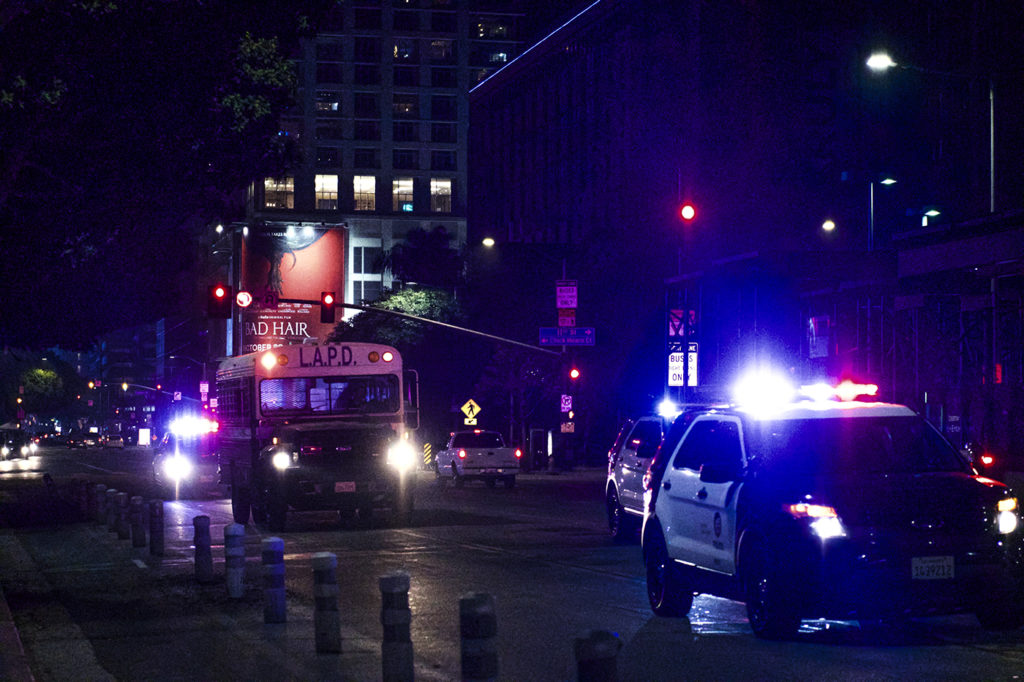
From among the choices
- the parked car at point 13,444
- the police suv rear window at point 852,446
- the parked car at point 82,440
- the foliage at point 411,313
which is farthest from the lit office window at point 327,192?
the police suv rear window at point 852,446

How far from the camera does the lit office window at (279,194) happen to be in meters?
130

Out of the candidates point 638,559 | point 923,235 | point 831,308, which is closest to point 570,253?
point 831,308

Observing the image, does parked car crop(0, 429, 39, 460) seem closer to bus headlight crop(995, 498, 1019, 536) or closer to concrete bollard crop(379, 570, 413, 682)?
bus headlight crop(995, 498, 1019, 536)

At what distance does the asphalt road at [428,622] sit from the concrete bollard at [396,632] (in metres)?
1.37

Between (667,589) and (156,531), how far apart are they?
10.3m

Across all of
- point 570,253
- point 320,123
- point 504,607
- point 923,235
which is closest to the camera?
A: point 504,607

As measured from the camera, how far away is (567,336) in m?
47.7

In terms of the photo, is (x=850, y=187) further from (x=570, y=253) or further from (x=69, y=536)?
(x=69, y=536)

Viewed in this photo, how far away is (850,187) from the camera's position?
62094mm

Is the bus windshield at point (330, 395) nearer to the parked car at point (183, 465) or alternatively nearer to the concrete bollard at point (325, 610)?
the concrete bollard at point (325, 610)

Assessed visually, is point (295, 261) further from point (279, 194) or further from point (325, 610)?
point (325, 610)

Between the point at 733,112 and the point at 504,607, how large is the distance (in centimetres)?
6074

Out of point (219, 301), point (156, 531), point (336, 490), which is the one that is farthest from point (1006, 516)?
point (219, 301)

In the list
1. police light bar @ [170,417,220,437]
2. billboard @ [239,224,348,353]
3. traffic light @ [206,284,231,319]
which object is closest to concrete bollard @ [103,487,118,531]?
traffic light @ [206,284,231,319]
